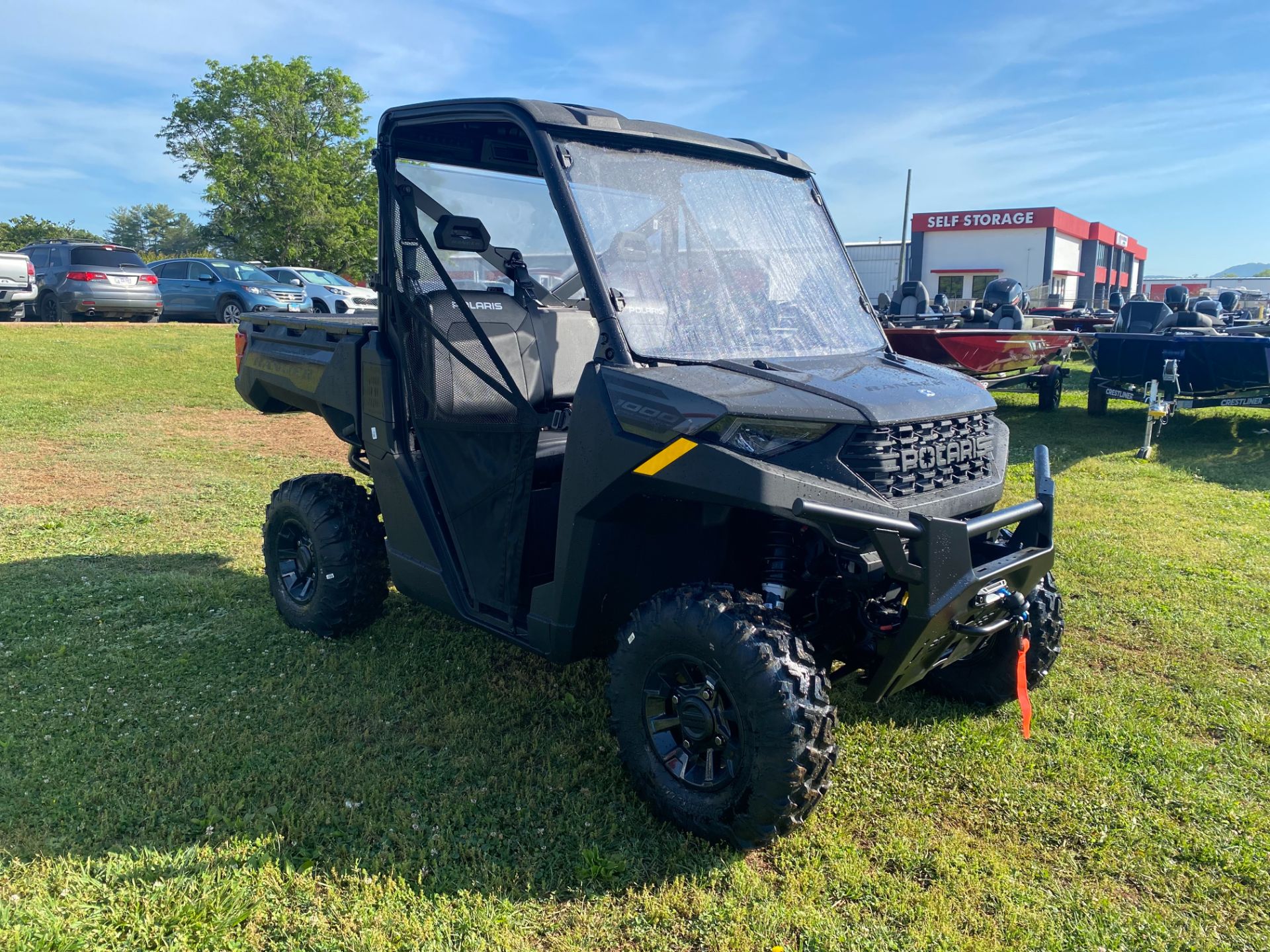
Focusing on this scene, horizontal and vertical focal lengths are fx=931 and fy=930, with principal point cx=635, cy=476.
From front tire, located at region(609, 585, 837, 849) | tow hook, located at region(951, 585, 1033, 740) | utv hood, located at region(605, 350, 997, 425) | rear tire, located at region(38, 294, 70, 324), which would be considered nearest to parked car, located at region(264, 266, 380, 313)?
rear tire, located at region(38, 294, 70, 324)

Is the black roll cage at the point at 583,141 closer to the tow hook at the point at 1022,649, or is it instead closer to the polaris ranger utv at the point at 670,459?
the polaris ranger utv at the point at 670,459

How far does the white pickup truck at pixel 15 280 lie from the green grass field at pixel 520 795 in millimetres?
13350

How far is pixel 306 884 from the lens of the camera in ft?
9.04

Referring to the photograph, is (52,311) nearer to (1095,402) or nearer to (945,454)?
(1095,402)

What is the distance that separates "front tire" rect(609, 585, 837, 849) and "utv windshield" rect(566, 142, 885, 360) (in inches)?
33.9

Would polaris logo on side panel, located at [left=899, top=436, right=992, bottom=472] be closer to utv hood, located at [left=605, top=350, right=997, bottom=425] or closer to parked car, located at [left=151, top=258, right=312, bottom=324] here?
utv hood, located at [left=605, top=350, right=997, bottom=425]

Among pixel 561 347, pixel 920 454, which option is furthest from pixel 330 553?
pixel 920 454

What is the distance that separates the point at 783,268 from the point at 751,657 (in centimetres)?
160

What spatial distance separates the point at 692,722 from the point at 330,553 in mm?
2138

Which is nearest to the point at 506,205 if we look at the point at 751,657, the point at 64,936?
the point at 751,657

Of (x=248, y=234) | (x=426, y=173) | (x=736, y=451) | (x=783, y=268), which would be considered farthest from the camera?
(x=248, y=234)

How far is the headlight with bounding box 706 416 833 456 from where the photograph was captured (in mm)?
2666

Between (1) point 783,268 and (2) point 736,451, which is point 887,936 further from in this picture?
(1) point 783,268

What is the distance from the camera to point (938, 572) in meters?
2.69
